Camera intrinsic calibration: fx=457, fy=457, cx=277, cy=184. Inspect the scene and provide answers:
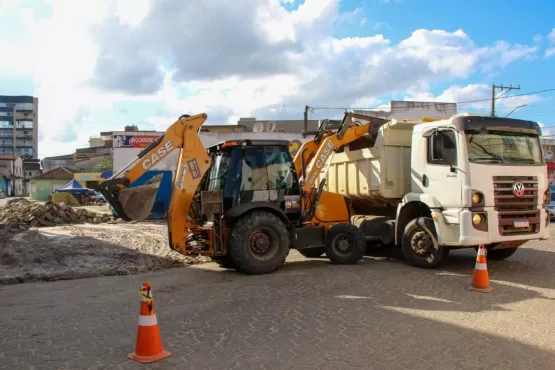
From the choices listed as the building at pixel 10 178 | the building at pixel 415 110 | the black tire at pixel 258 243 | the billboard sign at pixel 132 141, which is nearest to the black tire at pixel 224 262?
the black tire at pixel 258 243

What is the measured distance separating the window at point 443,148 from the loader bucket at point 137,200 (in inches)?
214

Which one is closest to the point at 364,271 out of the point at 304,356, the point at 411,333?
the point at 411,333

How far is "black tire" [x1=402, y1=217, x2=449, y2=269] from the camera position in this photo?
29.3 feet

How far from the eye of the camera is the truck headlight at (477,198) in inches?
318

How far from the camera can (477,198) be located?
26.5 ft

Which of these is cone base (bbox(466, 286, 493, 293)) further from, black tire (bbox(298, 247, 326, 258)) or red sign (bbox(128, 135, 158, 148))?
red sign (bbox(128, 135, 158, 148))

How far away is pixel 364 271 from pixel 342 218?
1.55 m

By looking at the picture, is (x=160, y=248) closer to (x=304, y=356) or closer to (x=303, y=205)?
(x=303, y=205)

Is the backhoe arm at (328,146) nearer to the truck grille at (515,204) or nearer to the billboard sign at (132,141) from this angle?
the truck grille at (515,204)

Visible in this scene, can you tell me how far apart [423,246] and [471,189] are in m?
1.67

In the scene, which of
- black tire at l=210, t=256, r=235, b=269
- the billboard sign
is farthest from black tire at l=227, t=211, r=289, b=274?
the billboard sign

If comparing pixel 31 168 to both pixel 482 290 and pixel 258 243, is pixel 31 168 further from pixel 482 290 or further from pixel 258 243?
pixel 482 290

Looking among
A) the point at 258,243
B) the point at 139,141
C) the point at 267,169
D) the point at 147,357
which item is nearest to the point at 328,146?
the point at 267,169

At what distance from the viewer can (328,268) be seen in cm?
946
